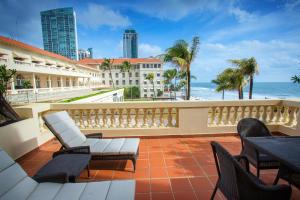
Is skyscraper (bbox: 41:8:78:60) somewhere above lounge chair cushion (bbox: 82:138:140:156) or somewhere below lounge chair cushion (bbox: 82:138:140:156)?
above

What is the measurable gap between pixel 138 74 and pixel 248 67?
44.5 metres

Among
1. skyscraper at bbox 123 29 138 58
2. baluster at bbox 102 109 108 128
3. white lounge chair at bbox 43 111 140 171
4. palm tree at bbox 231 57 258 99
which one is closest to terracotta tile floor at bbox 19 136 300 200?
white lounge chair at bbox 43 111 140 171

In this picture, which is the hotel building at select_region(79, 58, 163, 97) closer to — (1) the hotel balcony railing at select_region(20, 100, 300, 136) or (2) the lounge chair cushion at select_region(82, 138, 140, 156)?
(1) the hotel balcony railing at select_region(20, 100, 300, 136)

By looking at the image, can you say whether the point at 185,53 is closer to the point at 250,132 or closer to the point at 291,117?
the point at 291,117

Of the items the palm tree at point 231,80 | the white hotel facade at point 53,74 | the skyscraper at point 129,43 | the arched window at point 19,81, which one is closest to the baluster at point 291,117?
the palm tree at point 231,80

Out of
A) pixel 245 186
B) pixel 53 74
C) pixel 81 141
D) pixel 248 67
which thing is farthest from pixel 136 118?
pixel 53 74

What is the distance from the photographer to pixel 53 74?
81.9 feet

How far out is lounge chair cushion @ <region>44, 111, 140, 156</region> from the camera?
2932 mm

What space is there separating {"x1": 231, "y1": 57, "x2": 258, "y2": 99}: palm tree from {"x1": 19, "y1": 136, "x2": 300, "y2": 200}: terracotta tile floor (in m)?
16.3

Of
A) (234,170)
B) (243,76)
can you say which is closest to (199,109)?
(234,170)

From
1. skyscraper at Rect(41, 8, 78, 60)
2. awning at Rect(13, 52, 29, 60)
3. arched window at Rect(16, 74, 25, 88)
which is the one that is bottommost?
arched window at Rect(16, 74, 25, 88)

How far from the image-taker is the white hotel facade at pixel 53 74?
62.5 ft

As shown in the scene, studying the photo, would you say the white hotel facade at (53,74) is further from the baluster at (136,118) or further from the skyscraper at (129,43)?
the skyscraper at (129,43)

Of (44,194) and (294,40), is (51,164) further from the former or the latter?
(294,40)
